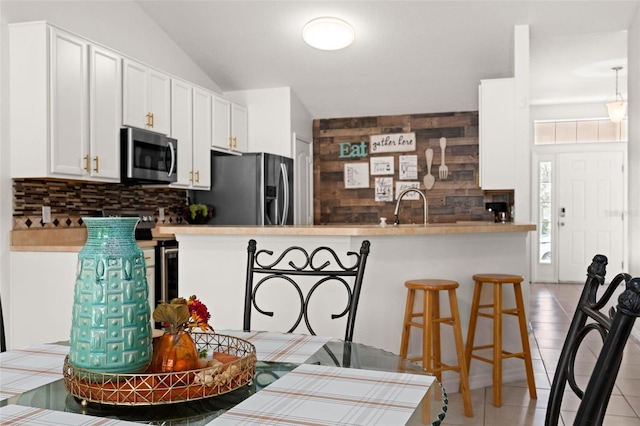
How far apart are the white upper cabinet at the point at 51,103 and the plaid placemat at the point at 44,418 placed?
2.79 metres

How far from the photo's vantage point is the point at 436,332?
3250 mm

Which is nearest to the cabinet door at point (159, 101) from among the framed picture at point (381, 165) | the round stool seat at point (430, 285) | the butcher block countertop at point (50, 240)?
the butcher block countertop at point (50, 240)

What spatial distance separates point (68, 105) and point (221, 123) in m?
2.08

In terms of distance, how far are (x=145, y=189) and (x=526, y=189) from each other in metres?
3.28

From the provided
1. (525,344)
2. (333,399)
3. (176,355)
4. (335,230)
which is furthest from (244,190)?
(333,399)

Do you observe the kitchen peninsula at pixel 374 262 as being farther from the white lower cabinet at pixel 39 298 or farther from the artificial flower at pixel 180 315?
the artificial flower at pixel 180 315

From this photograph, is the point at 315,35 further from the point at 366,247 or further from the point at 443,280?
the point at 366,247

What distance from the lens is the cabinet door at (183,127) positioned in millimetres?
4938

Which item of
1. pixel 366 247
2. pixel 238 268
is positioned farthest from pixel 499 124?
pixel 366 247

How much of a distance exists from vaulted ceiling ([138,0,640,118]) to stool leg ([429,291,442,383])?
8.53 feet

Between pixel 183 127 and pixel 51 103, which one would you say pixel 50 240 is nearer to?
pixel 51 103

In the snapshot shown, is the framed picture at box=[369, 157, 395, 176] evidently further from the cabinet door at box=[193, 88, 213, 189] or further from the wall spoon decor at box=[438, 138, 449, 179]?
the cabinet door at box=[193, 88, 213, 189]

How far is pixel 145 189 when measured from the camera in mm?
5113

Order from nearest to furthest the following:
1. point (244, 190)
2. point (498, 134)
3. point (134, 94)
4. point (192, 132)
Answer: point (134, 94) → point (498, 134) → point (192, 132) → point (244, 190)
